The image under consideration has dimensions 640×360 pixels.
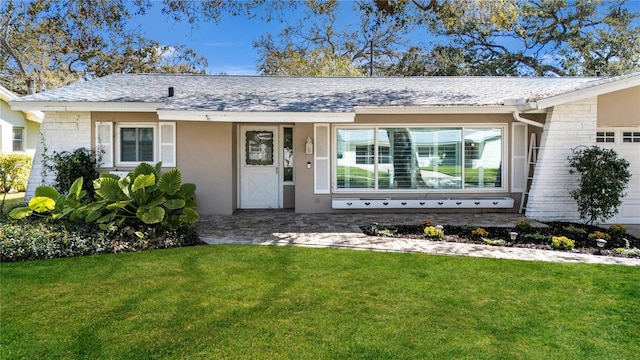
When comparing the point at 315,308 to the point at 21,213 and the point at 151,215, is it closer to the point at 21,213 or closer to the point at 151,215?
the point at 151,215

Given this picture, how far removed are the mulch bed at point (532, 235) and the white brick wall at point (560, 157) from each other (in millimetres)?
516

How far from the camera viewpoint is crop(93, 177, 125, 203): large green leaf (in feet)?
26.0

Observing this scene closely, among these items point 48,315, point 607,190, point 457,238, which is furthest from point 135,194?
point 607,190

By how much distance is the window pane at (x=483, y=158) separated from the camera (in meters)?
11.7

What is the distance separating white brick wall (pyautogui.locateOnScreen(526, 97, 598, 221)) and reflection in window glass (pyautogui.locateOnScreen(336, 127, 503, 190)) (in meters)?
1.55

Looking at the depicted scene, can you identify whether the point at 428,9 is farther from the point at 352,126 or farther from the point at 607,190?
the point at 607,190

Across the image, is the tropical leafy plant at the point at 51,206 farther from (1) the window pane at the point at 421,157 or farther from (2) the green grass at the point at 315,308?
(1) the window pane at the point at 421,157

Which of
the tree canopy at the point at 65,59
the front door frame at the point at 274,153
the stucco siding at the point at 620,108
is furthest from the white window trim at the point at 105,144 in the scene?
the stucco siding at the point at 620,108

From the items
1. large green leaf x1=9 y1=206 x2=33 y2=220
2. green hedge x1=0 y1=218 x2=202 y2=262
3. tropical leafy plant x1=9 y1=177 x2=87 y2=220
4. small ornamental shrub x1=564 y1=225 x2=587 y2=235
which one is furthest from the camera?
small ornamental shrub x1=564 y1=225 x2=587 y2=235

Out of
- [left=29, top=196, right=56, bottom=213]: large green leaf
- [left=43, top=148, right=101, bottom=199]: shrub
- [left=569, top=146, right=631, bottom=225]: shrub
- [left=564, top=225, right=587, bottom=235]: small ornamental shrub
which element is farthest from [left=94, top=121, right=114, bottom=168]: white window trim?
[left=569, top=146, right=631, bottom=225]: shrub

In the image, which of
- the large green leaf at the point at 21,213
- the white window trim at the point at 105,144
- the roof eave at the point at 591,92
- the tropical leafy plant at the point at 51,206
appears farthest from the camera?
the white window trim at the point at 105,144

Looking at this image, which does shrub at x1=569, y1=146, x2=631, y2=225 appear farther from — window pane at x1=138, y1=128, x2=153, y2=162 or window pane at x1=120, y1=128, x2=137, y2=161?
window pane at x1=120, y1=128, x2=137, y2=161

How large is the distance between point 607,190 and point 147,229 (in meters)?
9.99

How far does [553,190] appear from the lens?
10.3 m
